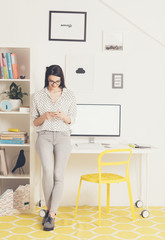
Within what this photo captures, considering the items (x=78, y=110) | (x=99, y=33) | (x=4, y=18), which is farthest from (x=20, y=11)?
(x=78, y=110)

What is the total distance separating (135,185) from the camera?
3.97 metres

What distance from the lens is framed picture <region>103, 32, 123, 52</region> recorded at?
3.92 m

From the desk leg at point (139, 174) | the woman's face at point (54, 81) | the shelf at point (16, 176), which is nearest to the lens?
the woman's face at point (54, 81)

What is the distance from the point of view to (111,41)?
3920mm

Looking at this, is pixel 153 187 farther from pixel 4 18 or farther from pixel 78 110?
pixel 4 18

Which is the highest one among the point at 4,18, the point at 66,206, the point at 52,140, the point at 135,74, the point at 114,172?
the point at 4,18

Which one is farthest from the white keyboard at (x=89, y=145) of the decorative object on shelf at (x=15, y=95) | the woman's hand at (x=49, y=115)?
the decorative object on shelf at (x=15, y=95)

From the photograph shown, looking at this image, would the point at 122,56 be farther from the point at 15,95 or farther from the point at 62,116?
the point at 15,95

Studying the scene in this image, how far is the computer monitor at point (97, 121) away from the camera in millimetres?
3850

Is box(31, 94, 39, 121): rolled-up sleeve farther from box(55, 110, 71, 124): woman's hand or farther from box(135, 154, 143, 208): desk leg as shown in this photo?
box(135, 154, 143, 208): desk leg

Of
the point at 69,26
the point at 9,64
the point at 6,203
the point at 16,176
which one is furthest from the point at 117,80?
the point at 6,203

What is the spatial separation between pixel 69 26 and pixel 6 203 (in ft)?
6.35

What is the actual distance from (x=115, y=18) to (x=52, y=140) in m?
1.53

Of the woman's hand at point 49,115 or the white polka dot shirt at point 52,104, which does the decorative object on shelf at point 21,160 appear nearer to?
the white polka dot shirt at point 52,104
